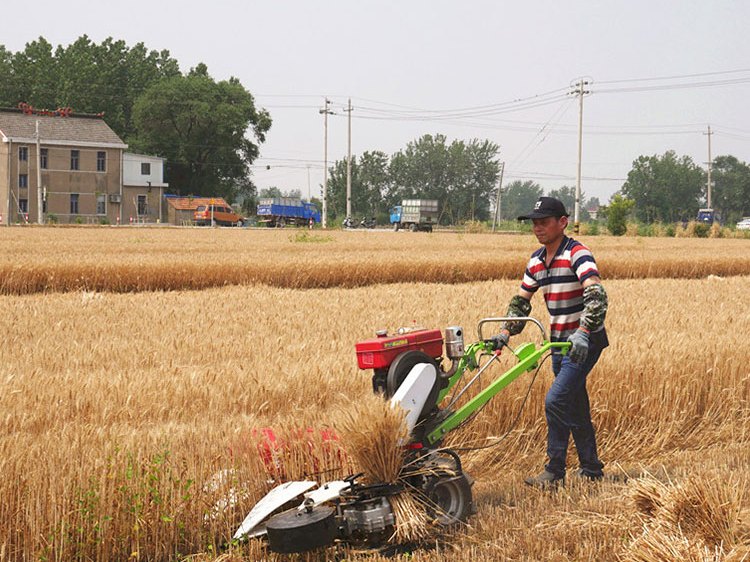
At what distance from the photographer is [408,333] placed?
532 centimetres

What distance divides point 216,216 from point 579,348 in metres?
70.1

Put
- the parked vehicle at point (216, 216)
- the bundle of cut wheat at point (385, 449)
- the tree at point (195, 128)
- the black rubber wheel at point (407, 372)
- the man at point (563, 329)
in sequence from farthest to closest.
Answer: the tree at point (195, 128), the parked vehicle at point (216, 216), the man at point (563, 329), the black rubber wheel at point (407, 372), the bundle of cut wheat at point (385, 449)

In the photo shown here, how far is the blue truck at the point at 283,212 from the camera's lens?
247 ft

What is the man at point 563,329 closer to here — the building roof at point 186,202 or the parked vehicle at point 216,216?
the parked vehicle at point 216,216

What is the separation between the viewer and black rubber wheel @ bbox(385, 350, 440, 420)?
506cm

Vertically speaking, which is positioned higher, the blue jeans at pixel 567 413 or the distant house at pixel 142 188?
the distant house at pixel 142 188

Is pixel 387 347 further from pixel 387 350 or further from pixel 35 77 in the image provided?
pixel 35 77

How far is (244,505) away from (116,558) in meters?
0.77

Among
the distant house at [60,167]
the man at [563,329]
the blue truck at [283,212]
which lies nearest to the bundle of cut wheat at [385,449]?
the man at [563,329]

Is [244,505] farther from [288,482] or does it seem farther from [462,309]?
[462,309]

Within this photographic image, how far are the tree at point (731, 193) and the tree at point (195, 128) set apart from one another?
8932cm

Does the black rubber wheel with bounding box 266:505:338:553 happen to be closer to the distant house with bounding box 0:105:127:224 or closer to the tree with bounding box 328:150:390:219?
the distant house with bounding box 0:105:127:224

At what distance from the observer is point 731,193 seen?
14538cm

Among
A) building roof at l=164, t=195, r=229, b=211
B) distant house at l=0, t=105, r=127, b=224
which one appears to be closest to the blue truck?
building roof at l=164, t=195, r=229, b=211
